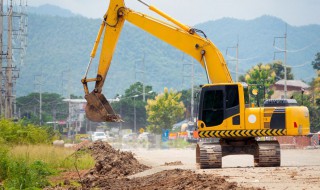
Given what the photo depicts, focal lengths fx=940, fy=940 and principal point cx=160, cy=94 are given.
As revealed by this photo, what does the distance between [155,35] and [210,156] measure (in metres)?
6.43

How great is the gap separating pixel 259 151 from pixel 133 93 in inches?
5986

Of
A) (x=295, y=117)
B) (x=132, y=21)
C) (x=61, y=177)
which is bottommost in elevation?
(x=61, y=177)

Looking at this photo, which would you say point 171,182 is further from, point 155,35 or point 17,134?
point 17,134

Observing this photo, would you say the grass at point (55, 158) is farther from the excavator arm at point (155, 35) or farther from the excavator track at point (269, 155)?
the excavator track at point (269, 155)

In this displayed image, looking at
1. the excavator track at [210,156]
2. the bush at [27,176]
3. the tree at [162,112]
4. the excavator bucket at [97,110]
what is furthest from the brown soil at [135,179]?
the tree at [162,112]

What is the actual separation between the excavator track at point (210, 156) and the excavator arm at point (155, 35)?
3.52 metres

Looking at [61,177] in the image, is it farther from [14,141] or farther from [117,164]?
[14,141]

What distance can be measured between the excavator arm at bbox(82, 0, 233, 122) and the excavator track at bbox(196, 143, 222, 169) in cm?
352

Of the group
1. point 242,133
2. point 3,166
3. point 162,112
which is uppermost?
point 162,112

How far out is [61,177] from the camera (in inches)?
1369

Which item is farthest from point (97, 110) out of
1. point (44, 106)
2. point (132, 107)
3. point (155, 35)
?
point (44, 106)

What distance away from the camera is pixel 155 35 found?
3588cm

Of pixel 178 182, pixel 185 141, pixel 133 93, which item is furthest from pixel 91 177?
pixel 133 93

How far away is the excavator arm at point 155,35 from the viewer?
113 ft
